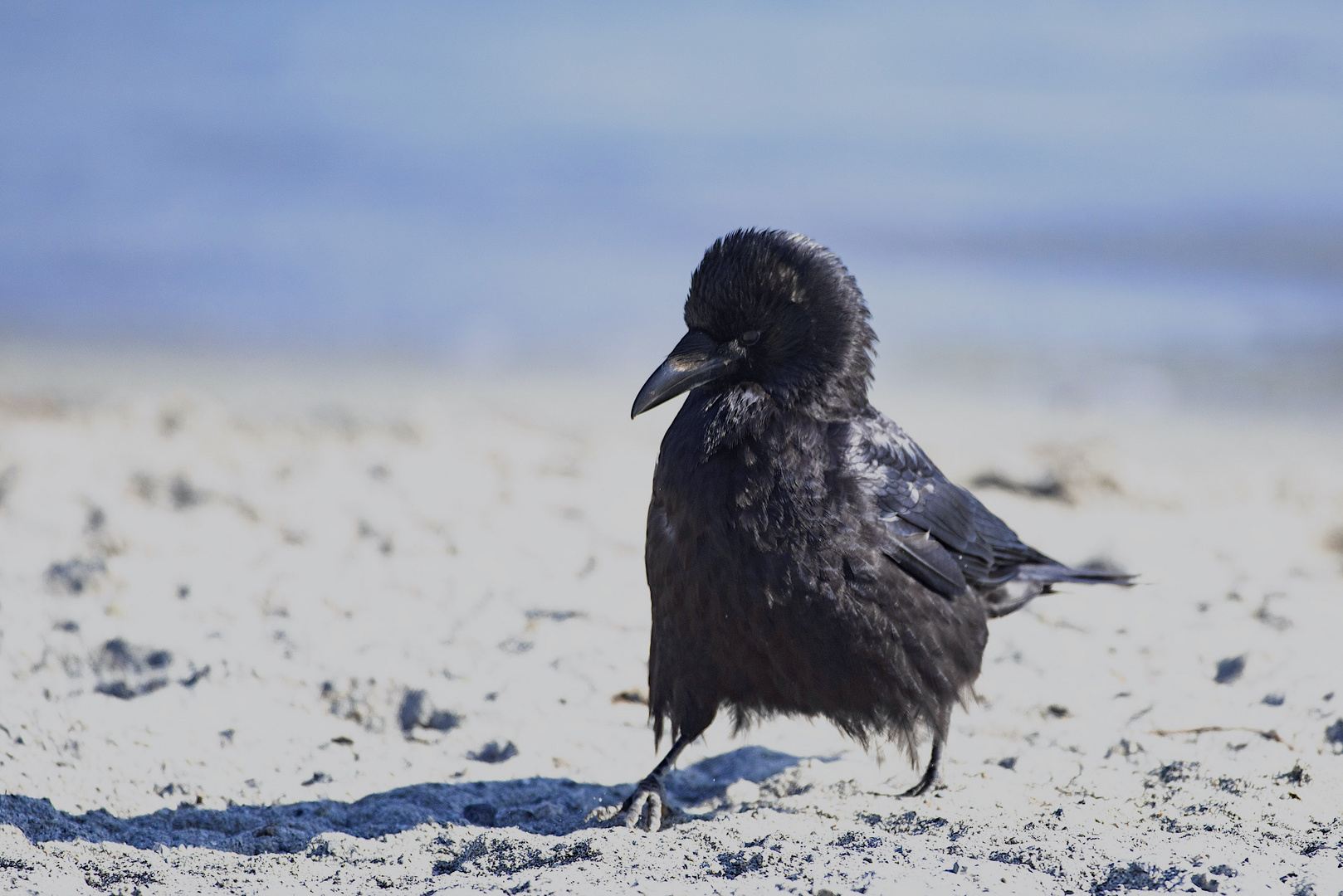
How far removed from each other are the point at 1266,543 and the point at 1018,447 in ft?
7.27

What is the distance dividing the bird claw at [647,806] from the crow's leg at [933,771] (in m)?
0.73

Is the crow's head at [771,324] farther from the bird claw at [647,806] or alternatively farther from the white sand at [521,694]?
the white sand at [521,694]

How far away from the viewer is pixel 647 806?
3.61 metres

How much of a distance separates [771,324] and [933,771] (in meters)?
1.45

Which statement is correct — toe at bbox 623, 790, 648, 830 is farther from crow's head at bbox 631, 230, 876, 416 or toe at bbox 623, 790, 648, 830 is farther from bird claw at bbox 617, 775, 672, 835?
crow's head at bbox 631, 230, 876, 416

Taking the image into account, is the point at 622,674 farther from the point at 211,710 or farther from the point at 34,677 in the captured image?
the point at 34,677

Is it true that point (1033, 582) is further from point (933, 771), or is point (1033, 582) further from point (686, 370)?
point (686, 370)

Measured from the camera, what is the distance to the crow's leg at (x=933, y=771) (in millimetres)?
3764

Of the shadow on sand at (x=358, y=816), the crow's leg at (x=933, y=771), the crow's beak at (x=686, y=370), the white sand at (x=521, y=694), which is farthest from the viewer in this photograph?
the crow's leg at (x=933, y=771)

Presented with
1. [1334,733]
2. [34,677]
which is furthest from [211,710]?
[1334,733]

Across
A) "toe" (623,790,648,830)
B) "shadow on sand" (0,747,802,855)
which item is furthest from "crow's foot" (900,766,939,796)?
"toe" (623,790,648,830)

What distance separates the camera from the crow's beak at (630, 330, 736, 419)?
12.0 feet

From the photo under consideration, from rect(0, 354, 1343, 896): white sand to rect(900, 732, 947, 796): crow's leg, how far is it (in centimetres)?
9

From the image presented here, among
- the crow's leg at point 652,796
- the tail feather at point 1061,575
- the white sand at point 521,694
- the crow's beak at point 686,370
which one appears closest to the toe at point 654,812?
the crow's leg at point 652,796
